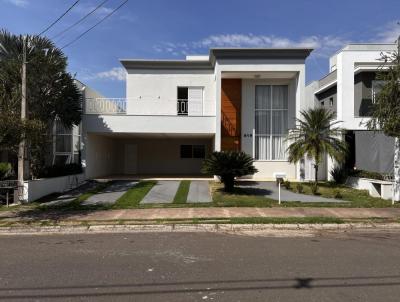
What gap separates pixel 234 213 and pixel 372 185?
795cm

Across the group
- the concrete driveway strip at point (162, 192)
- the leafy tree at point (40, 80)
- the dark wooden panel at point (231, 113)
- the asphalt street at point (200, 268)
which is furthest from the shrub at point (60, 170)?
the asphalt street at point (200, 268)

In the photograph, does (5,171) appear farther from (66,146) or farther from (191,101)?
(191,101)

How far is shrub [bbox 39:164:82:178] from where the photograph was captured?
1742 centimetres

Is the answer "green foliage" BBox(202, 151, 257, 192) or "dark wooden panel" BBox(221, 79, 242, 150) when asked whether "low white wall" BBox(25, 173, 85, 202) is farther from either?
"dark wooden panel" BBox(221, 79, 242, 150)

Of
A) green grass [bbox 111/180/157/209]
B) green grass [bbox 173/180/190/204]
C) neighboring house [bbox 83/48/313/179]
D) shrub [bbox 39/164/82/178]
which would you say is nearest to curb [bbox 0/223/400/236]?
green grass [bbox 111/180/157/209]

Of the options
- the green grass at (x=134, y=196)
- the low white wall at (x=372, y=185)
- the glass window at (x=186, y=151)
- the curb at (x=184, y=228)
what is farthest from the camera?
the glass window at (x=186, y=151)

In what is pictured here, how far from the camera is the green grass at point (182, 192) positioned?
14.7 metres

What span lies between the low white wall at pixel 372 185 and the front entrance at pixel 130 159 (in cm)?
1411

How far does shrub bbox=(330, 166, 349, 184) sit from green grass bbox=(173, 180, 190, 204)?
25.1 ft

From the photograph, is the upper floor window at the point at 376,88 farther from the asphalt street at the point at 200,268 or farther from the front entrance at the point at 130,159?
the front entrance at the point at 130,159

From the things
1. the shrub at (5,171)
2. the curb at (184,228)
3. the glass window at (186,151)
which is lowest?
the curb at (184,228)

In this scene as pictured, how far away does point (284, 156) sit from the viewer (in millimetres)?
22297

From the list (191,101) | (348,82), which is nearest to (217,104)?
(191,101)

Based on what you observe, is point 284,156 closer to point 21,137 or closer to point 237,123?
point 237,123
